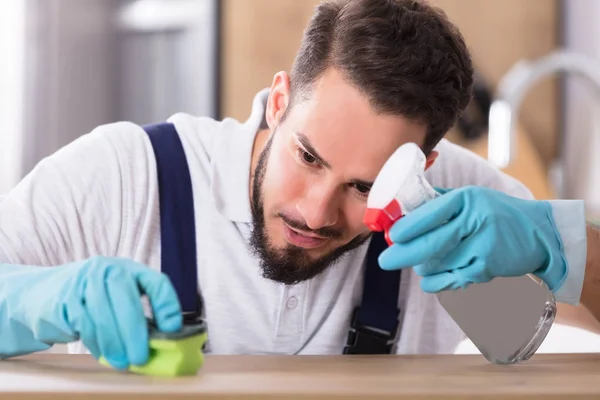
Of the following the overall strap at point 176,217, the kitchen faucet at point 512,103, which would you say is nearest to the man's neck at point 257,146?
the overall strap at point 176,217

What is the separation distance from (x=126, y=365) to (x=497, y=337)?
0.44 metres

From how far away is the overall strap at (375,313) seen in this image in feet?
4.31

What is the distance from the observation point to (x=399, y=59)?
112 cm

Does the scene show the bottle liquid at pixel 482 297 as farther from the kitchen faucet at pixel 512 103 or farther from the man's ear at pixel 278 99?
the kitchen faucet at pixel 512 103

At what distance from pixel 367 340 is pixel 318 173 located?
13.0 inches

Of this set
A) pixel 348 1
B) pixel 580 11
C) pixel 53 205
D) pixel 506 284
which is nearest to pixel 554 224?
pixel 506 284

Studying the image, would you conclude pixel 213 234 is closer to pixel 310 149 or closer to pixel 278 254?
pixel 278 254

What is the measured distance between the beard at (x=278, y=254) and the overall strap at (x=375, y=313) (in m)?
0.07

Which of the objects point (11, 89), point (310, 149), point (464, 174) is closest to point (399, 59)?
point (310, 149)

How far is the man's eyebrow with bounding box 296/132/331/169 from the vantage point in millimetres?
1114

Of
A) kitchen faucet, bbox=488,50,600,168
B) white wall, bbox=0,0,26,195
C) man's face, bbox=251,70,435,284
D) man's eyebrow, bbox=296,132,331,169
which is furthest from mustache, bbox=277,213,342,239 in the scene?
white wall, bbox=0,0,26,195

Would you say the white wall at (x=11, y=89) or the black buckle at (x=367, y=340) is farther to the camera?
the white wall at (x=11, y=89)

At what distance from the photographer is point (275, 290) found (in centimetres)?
134

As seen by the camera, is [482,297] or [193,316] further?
[193,316]
